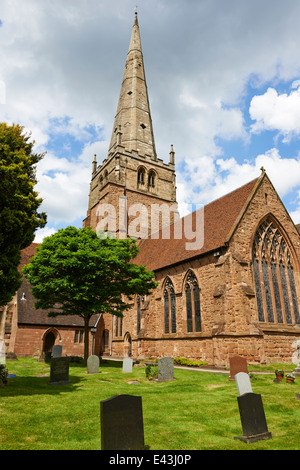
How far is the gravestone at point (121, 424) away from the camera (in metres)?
4.92

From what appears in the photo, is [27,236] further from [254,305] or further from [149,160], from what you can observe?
[149,160]

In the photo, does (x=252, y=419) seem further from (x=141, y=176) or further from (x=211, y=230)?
(x=141, y=176)

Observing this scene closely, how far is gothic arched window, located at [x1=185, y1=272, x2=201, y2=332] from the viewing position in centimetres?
1983

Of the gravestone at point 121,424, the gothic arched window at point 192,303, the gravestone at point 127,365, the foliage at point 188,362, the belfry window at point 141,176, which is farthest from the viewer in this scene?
the belfry window at point 141,176

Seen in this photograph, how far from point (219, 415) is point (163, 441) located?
260 cm

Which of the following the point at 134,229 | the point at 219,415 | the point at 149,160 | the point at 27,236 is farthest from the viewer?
the point at 149,160

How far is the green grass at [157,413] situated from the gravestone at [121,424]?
52cm

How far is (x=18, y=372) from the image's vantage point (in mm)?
15109

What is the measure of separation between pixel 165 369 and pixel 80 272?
776cm

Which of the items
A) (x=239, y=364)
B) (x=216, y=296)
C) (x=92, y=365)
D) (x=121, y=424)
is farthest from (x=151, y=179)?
(x=121, y=424)

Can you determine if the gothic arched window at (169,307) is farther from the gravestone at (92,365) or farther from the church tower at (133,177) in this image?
the church tower at (133,177)

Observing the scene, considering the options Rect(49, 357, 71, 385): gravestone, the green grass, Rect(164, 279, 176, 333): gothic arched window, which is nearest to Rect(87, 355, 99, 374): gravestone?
the green grass

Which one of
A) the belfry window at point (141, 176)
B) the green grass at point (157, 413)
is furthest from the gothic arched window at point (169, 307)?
the belfry window at point (141, 176)
